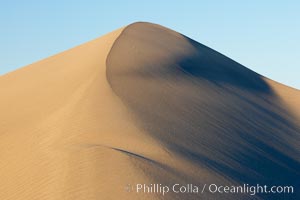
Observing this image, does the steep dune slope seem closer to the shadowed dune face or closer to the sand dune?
the sand dune

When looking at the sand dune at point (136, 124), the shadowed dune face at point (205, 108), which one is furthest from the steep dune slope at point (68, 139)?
the shadowed dune face at point (205, 108)

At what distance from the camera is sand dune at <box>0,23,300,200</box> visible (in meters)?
16.2

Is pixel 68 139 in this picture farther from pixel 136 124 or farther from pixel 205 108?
pixel 205 108

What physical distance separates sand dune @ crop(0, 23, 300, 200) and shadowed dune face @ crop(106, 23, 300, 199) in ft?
0.23

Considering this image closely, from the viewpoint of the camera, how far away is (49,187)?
50.6 ft

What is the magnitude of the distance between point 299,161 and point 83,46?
634 inches

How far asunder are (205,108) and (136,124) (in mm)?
6386

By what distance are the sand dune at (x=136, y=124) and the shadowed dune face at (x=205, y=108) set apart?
Result: 0.07 meters

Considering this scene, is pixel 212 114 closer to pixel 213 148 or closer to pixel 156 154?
pixel 213 148

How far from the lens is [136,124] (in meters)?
20.3

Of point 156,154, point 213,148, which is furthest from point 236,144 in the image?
point 156,154

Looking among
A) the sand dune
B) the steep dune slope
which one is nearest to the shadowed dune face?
the sand dune

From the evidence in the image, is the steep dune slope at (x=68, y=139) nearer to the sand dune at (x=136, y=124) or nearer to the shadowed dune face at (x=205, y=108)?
the sand dune at (x=136, y=124)

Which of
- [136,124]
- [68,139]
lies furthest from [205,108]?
[68,139]
